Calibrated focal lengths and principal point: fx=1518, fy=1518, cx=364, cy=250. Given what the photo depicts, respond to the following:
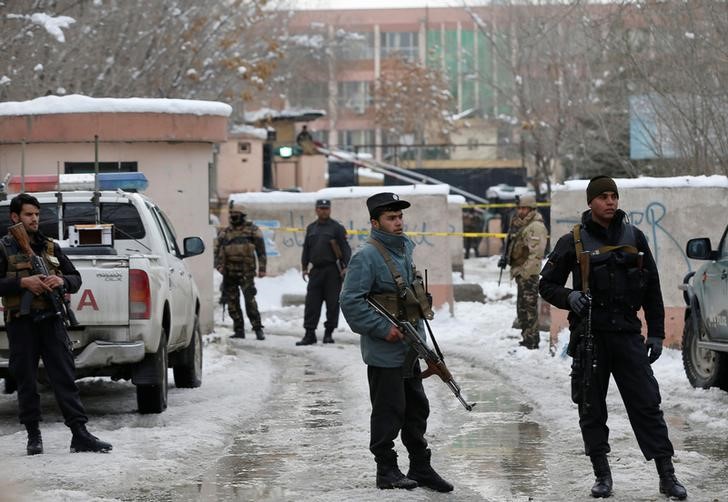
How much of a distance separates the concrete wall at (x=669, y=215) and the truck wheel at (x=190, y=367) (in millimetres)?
4330

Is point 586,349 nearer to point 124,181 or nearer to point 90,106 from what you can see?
point 124,181

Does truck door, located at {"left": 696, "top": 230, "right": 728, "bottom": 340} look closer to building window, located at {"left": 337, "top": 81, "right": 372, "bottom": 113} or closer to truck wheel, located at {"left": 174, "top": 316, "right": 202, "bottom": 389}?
truck wheel, located at {"left": 174, "top": 316, "right": 202, "bottom": 389}

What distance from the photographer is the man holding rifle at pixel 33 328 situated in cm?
997

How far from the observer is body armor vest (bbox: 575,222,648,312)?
8.56 m

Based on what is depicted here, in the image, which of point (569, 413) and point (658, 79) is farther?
point (658, 79)

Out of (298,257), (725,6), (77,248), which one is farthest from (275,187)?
(77,248)

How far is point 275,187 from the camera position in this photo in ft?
178

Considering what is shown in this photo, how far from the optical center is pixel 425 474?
346 inches

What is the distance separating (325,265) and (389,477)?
11.1m

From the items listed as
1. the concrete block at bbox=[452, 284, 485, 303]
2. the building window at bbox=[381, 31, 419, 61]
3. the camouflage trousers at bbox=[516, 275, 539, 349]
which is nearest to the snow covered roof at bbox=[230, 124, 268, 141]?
the concrete block at bbox=[452, 284, 485, 303]

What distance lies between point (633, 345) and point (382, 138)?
313ft

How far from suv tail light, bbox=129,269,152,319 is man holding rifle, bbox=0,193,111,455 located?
1.36 metres

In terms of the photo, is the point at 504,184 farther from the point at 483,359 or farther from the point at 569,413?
the point at 569,413

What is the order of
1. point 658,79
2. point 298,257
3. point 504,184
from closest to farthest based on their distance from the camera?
point 658,79, point 298,257, point 504,184
